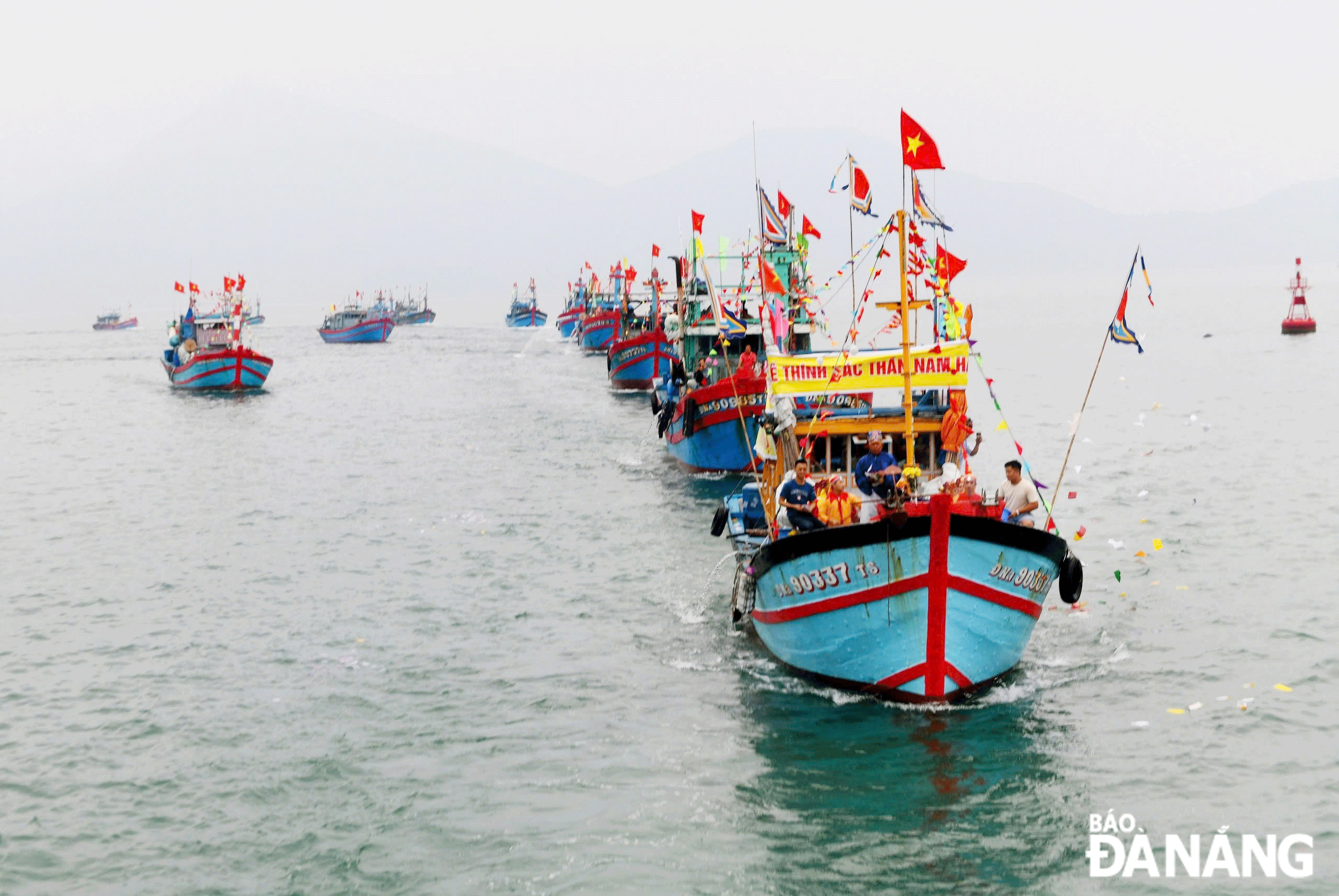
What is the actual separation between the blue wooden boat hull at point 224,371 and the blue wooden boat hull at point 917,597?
63541 millimetres

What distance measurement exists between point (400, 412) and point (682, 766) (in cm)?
5094

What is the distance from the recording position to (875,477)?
1964cm

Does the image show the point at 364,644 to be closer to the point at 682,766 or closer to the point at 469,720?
the point at 469,720

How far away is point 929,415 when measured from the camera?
69.1 ft

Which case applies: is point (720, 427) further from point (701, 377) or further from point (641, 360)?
point (641, 360)

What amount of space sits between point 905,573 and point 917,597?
0.38 meters

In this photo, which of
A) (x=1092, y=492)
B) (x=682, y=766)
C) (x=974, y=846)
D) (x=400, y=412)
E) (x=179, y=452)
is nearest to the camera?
(x=974, y=846)

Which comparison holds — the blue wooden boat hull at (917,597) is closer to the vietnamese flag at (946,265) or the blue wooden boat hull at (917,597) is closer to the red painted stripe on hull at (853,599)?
the red painted stripe on hull at (853,599)

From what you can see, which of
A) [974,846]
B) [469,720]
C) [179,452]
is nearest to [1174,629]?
[974,846]

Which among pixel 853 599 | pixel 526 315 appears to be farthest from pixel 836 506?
pixel 526 315

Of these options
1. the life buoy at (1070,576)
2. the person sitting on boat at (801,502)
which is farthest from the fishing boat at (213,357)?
the life buoy at (1070,576)

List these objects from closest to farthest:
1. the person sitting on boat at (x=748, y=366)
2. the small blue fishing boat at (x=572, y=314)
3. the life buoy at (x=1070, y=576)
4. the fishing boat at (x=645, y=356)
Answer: the life buoy at (x=1070, y=576)
the person sitting on boat at (x=748, y=366)
the fishing boat at (x=645, y=356)
the small blue fishing boat at (x=572, y=314)

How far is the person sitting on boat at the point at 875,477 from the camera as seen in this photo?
1938cm

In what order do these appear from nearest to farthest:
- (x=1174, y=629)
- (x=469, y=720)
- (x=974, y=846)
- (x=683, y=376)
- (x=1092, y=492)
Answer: (x=974, y=846), (x=469, y=720), (x=1174, y=629), (x=1092, y=492), (x=683, y=376)
